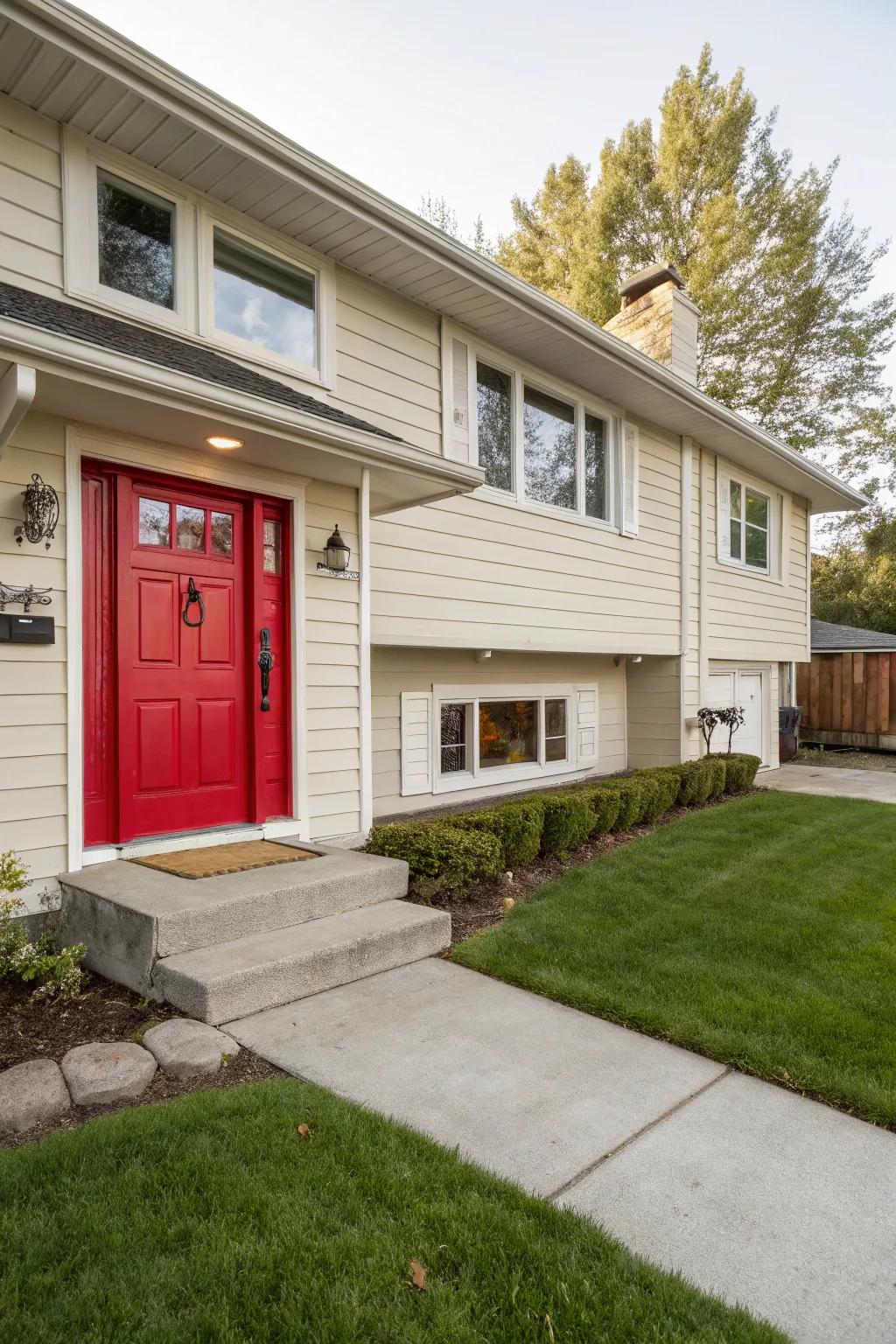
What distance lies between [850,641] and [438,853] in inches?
508

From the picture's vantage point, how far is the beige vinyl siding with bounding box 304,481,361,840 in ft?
16.2

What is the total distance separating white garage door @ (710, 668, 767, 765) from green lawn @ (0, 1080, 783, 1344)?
363 inches

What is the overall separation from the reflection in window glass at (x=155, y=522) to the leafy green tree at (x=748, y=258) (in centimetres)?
1528

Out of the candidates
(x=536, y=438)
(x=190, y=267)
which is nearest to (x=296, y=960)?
(x=190, y=267)

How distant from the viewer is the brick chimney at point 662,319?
9.91 metres

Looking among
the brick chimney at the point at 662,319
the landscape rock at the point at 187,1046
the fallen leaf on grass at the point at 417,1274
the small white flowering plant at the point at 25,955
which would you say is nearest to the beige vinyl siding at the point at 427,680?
the small white flowering plant at the point at 25,955

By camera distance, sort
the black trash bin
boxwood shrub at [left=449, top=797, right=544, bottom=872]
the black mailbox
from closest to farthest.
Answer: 1. the black mailbox
2. boxwood shrub at [left=449, top=797, right=544, bottom=872]
3. the black trash bin

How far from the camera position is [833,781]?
34.0ft

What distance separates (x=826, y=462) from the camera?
61.8 feet

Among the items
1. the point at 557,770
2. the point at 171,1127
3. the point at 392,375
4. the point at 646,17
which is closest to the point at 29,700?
the point at 171,1127

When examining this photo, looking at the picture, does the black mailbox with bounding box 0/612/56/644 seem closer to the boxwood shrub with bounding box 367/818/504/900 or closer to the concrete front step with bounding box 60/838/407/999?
the concrete front step with bounding box 60/838/407/999

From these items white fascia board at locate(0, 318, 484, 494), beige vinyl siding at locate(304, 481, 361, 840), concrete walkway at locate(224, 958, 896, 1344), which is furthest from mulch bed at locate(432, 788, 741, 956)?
white fascia board at locate(0, 318, 484, 494)

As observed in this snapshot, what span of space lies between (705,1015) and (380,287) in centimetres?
544

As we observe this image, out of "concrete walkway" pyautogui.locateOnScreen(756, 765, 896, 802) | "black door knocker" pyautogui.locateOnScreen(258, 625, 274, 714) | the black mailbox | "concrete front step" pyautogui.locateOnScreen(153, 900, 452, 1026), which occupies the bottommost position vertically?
"concrete walkway" pyautogui.locateOnScreen(756, 765, 896, 802)
